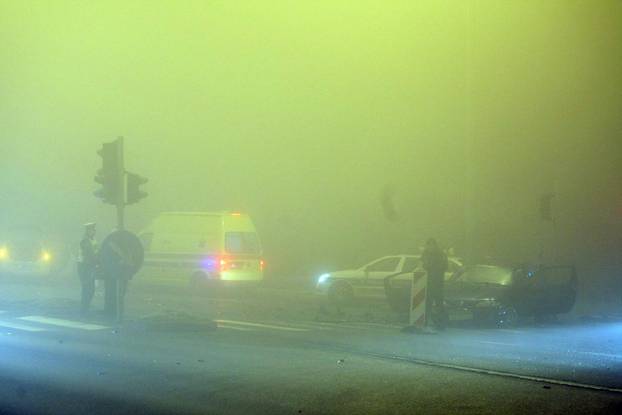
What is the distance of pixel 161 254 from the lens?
→ 2803cm

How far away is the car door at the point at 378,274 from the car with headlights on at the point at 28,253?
15.7 m

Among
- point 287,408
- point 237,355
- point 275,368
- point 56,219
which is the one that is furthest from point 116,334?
point 56,219

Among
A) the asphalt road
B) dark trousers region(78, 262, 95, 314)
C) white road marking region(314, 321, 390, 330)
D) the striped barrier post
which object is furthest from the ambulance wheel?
dark trousers region(78, 262, 95, 314)

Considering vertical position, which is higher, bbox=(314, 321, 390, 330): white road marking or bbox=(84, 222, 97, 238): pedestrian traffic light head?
bbox=(84, 222, 97, 238): pedestrian traffic light head

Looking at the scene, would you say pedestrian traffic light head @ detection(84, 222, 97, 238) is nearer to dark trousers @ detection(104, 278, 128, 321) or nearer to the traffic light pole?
dark trousers @ detection(104, 278, 128, 321)

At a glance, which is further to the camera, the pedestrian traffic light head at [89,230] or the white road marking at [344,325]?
the pedestrian traffic light head at [89,230]

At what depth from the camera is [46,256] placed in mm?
34000

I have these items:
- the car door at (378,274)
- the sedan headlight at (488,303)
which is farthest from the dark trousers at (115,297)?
the car door at (378,274)

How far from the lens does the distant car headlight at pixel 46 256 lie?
33.8m

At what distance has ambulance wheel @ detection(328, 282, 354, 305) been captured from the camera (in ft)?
75.1

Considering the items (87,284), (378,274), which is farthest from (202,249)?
(87,284)

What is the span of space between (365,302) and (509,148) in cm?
2188

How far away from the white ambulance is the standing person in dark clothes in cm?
1139

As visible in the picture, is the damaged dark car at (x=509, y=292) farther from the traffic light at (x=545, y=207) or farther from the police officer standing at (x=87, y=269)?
the police officer standing at (x=87, y=269)
